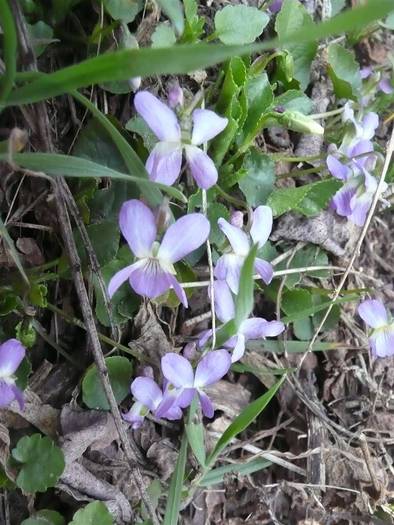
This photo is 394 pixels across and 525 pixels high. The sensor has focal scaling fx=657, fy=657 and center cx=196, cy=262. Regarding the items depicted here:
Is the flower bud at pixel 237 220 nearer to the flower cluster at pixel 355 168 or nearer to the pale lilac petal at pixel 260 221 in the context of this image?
the pale lilac petal at pixel 260 221

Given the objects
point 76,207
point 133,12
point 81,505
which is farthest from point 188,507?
point 133,12

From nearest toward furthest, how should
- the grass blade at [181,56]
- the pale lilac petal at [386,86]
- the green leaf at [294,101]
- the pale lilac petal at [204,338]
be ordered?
1. the grass blade at [181,56]
2. the pale lilac petal at [204,338]
3. the green leaf at [294,101]
4. the pale lilac petal at [386,86]

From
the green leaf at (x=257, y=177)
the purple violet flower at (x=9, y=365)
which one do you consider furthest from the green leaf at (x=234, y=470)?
the green leaf at (x=257, y=177)

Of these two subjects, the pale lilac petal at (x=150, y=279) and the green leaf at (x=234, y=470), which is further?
the green leaf at (x=234, y=470)

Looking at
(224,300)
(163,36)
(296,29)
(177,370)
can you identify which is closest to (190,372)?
(177,370)

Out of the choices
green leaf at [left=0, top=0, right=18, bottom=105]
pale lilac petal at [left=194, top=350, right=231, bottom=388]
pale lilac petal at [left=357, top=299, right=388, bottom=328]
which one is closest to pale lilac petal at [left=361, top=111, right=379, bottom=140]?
pale lilac petal at [left=357, top=299, right=388, bottom=328]

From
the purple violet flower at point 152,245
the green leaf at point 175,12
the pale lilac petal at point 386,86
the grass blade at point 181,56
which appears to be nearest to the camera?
the grass blade at point 181,56
